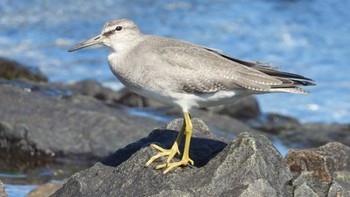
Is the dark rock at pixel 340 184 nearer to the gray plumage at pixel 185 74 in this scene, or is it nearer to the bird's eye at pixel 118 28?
the gray plumage at pixel 185 74

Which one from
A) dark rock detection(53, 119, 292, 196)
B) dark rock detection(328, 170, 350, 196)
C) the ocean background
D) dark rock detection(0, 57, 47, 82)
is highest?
the ocean background

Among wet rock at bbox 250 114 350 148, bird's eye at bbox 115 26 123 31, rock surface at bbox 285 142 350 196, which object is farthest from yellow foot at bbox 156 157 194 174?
wet rock at bbox 250 114 350 148

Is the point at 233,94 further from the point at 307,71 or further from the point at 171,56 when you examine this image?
the point at 307,71

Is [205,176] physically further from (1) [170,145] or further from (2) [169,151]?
(1) [170,145]

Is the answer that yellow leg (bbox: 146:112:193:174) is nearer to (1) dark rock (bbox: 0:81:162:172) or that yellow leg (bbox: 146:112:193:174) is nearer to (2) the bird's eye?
(2) the bird's eye

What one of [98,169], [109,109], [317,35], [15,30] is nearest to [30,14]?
[15,30]
